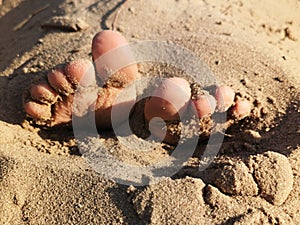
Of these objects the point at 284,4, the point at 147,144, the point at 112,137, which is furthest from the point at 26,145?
the point at 284,4

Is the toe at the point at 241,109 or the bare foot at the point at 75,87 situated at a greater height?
the bare foot at the point at 75,87

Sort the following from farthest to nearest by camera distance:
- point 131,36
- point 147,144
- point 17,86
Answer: point 131,36 < point 17,86 < point 147,144

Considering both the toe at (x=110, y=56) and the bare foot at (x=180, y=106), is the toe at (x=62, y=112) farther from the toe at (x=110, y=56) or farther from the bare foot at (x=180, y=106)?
the bare foot at (x=180, y=106)

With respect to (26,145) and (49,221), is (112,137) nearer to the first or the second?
(26,145)

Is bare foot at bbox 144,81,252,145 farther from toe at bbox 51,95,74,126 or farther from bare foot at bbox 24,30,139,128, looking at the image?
toe at bbox 51,95,74,126

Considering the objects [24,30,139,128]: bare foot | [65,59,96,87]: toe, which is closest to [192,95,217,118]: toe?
[24,30,139,128]: bare foot

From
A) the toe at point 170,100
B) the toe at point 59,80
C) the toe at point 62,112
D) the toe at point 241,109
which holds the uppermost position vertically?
the toe at point 59,80

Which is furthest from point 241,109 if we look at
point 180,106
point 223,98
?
point 180,106

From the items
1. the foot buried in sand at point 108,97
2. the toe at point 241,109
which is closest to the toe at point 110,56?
the foot buried in sand at point 108,97
